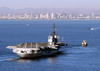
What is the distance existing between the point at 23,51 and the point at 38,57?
5420 millimetres

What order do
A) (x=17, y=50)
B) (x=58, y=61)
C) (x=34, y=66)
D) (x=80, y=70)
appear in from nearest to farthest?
1. (x=80, y=70)
2. (x=34, y=66)
3. (x=58, y=61)
4. (x=17, y=50)

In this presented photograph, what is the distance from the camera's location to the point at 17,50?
88125mm

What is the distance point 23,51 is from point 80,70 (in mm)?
23901

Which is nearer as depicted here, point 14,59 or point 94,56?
point 14,59

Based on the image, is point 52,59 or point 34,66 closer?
point 34,66

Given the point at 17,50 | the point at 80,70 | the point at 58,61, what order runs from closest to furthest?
the point at 80,70
the point at 58,61
the point at 17,50

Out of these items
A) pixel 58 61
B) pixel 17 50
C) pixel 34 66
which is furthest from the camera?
pixel 17 50

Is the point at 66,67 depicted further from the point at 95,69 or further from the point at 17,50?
the point at 17,50

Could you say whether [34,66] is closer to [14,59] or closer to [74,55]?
[14,59]

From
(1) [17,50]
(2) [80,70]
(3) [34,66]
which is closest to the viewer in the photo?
(2) [80,70]

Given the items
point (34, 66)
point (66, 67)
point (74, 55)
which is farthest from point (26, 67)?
point (74, 55)

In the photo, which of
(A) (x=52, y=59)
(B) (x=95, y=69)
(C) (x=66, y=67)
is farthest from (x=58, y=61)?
(B) (x=95, y=69)

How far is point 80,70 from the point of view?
6944 cm

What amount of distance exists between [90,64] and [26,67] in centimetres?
1798
